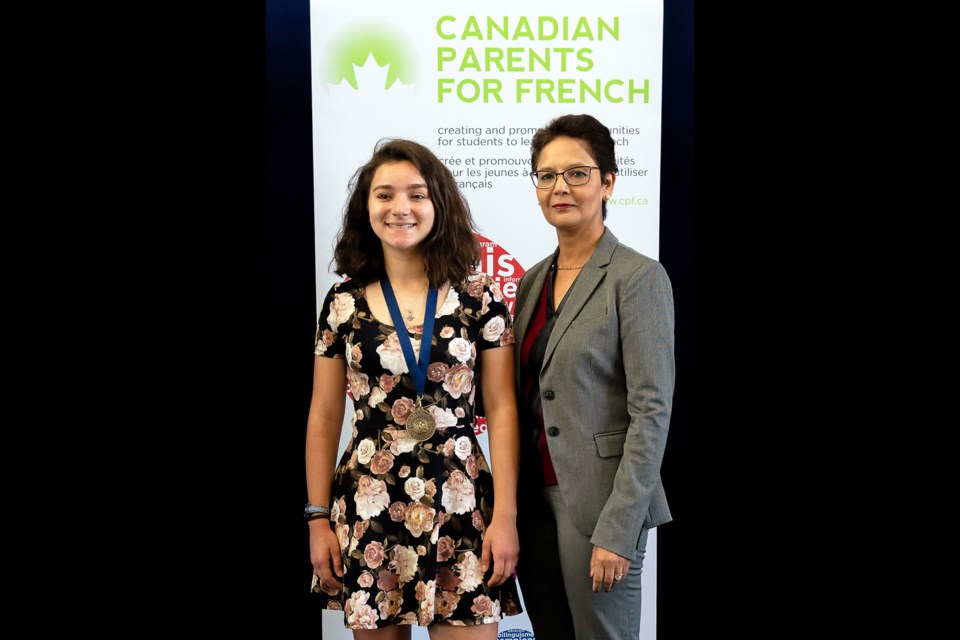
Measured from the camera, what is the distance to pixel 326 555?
238 centimetres

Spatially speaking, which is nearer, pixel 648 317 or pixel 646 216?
pixel 648 317

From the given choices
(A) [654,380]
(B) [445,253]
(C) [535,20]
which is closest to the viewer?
(A) [654,380]

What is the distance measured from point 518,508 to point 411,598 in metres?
0.41

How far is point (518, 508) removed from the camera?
8.10 feet

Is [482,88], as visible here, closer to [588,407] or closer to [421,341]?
[421,341]

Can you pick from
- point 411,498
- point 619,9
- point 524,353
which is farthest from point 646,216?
point 411,498

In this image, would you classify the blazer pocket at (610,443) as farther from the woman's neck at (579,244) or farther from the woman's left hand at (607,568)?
the woman's neck at (579,244)

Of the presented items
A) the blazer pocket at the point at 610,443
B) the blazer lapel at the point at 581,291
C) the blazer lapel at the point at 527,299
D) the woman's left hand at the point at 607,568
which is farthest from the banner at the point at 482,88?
the woman's left hand at the point at 607,568

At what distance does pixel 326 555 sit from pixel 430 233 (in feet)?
3.24

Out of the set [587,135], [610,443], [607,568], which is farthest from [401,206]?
[607,568]

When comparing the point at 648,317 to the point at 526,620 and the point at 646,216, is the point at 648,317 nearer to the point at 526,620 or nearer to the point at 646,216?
the point at 646,216

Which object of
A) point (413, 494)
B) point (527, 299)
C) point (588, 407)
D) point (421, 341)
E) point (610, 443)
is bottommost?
point (413, 494)

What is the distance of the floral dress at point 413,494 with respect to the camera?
2.29m

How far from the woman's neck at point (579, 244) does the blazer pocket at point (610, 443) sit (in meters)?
0.52
